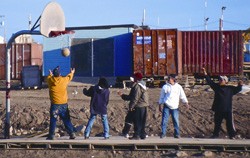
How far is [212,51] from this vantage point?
33.8 metres

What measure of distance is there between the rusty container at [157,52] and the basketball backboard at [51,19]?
18.6 m

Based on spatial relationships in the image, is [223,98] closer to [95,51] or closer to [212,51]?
[212,51]

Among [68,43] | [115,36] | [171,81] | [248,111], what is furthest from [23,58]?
[171,81]

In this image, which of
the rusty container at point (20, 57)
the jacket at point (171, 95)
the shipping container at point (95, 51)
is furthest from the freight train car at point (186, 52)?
the jacket at point (171, 95)

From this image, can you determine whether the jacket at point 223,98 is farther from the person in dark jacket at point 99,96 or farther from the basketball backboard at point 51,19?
the basketball backboard at point 51,19

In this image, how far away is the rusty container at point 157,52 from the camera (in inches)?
1297

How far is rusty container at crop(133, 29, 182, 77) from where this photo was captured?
32938 mm

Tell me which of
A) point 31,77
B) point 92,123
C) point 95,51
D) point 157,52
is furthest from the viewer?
point 95,51

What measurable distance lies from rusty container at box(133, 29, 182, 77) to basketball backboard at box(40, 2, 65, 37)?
61.0 ft

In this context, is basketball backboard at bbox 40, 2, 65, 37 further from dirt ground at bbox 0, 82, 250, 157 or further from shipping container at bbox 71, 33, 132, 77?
shipping container at bbox 71, 33, 132, 77

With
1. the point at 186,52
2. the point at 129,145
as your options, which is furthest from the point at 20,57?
the point at 129,145

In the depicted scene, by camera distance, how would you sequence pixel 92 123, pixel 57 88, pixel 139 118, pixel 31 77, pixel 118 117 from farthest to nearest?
pixel 31 77, pixel 118 117, pixel 92 123, pixel 139 118, pixel 57 88

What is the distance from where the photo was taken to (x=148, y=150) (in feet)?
45.1

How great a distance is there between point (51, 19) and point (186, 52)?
20.3 m
